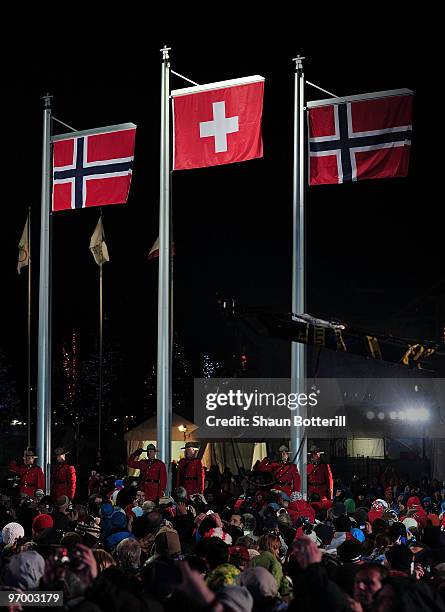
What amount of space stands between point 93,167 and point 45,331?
3322mm

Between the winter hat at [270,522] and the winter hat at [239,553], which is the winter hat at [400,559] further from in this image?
the winter hat at [270,522]

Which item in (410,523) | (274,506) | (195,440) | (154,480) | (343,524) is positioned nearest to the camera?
(343,524)

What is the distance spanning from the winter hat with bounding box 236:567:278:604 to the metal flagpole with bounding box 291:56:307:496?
11.8 meters

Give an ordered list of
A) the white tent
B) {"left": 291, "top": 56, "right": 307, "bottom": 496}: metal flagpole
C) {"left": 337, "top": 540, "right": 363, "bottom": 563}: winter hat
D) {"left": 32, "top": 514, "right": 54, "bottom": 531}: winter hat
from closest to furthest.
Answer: {"left": 337, "top": 540, "right": 363, "bottom": 563}: winter hat → {"left": 32, "top": 514, "right": 54, "bottom": 531}: winter hat → {"left": 291, "top": 56, "right": 307, "bottom": 496}: metal flagpole → the white tent

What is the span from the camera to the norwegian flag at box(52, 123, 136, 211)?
1975 centimetres

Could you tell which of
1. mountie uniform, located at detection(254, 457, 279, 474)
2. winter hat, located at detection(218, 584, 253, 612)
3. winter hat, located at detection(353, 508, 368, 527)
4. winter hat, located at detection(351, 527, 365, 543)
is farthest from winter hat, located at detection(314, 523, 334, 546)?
mountie uniform, located at detection(254, 457, 279, 474)

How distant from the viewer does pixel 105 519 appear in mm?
12234

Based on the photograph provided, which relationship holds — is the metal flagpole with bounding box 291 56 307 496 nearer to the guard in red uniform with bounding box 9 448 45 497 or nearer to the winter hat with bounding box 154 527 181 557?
the guard in red uniform with bounding box 9 448 45 497

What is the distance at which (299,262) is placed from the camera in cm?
1953

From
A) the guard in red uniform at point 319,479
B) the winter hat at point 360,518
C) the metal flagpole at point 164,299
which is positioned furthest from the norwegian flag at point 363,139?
the winter hat at point 360,518

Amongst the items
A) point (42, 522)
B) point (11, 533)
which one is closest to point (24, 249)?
point (42, 522)

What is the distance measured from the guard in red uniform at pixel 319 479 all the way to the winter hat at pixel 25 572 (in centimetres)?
1277

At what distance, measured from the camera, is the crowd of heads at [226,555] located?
240 inches

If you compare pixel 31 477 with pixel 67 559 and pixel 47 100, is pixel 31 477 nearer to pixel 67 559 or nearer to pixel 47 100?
pixel 47 100
